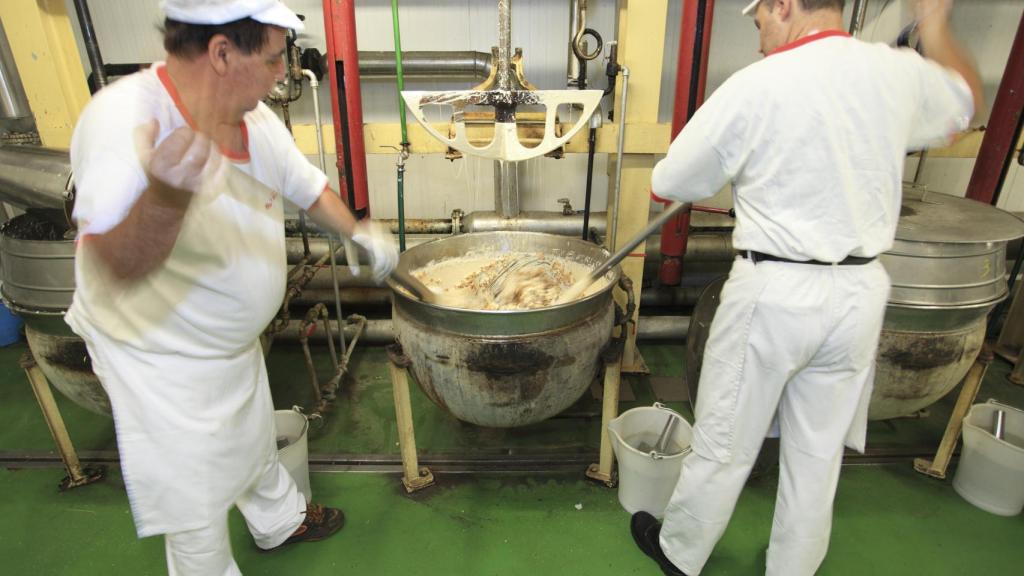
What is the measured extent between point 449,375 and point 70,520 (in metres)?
1.47

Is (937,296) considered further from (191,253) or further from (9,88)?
(9,88)

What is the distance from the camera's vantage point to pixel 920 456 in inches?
82.9

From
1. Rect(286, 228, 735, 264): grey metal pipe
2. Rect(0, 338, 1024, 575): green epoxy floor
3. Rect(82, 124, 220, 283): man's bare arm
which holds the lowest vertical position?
Rect(0, 338, 1024, 575): green epoxy floor

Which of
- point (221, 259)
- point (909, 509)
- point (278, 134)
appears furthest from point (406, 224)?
point (909, 509)

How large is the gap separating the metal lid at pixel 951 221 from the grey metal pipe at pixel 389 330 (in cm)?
112

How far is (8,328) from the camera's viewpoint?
292cm

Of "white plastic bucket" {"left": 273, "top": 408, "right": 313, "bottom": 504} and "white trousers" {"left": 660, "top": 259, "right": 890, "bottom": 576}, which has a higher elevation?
"white trousers" {"left": 660, "top": 259, "right": 890, "bottom": 576}

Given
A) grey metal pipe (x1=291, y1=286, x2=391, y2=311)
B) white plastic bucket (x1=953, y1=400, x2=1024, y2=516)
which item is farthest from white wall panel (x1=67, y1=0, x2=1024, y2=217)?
white plastic bucket (x1=953, y1=400, x2=1024, y2=516)

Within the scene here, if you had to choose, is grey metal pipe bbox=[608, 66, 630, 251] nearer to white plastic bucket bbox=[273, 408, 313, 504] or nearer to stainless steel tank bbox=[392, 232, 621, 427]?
stainless steel tank bbox=[392, 232, 621, 427]

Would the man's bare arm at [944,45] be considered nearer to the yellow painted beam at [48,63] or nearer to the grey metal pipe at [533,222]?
the grey metal pipe at [533,222]

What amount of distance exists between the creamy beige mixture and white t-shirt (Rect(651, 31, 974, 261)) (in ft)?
2.24

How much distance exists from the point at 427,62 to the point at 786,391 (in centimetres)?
226

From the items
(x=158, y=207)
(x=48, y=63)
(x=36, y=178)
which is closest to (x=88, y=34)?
(x=48, y=63)

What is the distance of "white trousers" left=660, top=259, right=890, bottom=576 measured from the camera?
1222mm
